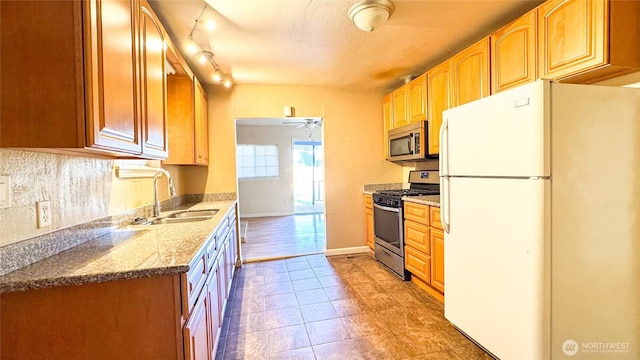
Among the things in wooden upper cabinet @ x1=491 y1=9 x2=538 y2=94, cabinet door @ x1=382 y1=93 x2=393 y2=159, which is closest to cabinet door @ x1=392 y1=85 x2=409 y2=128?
cabinet door @ x1=382 y1=93 x2=393 y2=159

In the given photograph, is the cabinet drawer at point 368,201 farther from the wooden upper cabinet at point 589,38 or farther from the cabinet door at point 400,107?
the wooden upper cabinet at point 589,38

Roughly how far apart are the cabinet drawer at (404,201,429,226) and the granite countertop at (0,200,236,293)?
190cm

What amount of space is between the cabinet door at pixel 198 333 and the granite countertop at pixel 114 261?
269mm

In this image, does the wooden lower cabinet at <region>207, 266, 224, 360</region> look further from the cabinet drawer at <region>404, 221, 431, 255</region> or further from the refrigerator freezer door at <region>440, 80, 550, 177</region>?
the cabinet drawer at <region>404, 221, 431, 255</region>

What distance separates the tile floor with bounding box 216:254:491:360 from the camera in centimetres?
186

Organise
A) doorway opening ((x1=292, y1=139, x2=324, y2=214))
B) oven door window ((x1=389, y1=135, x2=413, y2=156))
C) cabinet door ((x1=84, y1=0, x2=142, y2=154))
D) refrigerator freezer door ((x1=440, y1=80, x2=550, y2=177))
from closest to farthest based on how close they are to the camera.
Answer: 1. cabinet door ((x1=84, y1=0, x2=142, y2=154))
2. refrigerator freezer door ((x1=440, y1=80, x2=550, y2=177))
3. oven door window ((x1=389, y1=135, x2=413, y2=156))
4. doorway opening ((x1=292, y1=139, x2=324, y2=214))

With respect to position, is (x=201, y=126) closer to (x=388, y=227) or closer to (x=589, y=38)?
(x=388, y=227)

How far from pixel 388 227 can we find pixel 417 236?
524 mm

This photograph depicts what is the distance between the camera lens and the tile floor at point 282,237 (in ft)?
13.2

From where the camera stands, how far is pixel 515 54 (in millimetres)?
1979

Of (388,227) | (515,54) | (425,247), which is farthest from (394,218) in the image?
(515,54)

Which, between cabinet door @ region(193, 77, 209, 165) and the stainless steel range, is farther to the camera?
the stainless steel range

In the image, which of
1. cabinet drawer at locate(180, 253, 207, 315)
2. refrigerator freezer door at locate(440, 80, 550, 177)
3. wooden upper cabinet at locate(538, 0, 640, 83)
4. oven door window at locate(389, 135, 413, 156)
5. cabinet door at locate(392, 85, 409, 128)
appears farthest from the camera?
cabinet door at locate(392, 85, 409, 128)

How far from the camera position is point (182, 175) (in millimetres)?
3438
